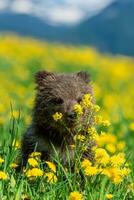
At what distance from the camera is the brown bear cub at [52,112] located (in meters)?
6.14

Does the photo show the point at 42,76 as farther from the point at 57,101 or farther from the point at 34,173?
the point at 34,173

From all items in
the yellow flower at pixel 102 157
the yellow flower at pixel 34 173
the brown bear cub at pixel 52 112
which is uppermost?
the brown bear cub at pixel 52 112

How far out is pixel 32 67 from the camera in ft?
67.7

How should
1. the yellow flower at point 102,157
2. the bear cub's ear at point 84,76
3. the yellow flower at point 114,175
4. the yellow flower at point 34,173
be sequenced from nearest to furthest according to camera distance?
the yellow flower at point 114,175
the yellow flower at point 34,173
the yellow flower at point 102,157
the bear cub's ear at point 84,76

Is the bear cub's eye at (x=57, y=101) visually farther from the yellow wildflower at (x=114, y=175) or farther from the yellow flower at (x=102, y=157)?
the yellow wildflower at (x=114, y=175)

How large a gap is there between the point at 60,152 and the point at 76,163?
105cm

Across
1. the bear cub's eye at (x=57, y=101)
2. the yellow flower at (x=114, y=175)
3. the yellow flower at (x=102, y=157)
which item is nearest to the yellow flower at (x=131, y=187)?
the yellow flower at (x=102, y=157)

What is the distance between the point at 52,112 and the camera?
6305mm

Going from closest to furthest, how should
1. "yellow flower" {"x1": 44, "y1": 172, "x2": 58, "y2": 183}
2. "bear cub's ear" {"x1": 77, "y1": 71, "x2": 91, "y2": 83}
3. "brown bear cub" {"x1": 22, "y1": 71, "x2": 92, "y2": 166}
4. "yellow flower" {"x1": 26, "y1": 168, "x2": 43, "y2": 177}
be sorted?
"yellow flower" {"x1": 26, "y1": 168, "x2": 43, "y2": 177}
"yellow flower" {"x1": 44, "y1": 172, "x2": 58, "y2": 183}
"brown bear cub" {"x1": 22, "y1": 71, "x2": 92, "y2": 166}
"bear cub's ear" {"x1": 77, "y1": 71, "x2": 91, "y2": 83}

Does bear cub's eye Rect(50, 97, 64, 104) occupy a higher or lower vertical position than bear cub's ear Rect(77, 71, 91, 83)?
lower

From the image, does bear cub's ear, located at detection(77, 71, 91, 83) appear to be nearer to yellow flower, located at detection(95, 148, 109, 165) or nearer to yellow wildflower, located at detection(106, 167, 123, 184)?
yellow flower, located at detection(95, 148, 109, 165)

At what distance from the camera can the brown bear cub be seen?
614cm

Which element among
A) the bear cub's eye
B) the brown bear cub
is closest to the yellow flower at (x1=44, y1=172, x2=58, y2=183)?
the brown bear cub

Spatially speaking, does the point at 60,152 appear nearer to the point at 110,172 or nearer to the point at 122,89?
the point at 110,172
